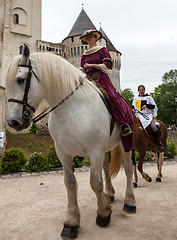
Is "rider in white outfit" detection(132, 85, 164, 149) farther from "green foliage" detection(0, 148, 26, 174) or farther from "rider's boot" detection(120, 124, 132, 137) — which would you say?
"green foliage" detection(0, 148, 26, 174)

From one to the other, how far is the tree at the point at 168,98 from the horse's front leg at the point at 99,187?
121ft

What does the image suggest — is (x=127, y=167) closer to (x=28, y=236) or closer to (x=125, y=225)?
(x=125, y=225)

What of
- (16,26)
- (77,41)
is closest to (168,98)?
(77,41)

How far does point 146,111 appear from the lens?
558cm

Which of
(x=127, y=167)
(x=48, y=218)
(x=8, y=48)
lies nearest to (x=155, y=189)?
(x=127, y=167)

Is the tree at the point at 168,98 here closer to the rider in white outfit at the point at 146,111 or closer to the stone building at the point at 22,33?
the stone building at the point at 22,33

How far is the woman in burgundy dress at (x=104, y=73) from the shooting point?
2893 mm

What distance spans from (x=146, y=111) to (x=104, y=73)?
2888mm

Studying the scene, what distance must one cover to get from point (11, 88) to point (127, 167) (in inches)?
93.5

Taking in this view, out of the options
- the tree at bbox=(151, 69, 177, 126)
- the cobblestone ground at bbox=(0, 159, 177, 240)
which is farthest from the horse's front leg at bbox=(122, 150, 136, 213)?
the tree at bbox=(151, 69, 177, 126)

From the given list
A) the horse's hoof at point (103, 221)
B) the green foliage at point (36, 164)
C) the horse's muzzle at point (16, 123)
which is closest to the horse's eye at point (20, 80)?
the horse's muzzle at point (16, 123)

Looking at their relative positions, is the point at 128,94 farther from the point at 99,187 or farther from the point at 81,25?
the point at 99,187

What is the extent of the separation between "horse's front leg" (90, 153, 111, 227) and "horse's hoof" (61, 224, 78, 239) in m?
0.37

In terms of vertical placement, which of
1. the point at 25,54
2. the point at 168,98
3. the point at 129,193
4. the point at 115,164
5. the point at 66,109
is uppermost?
the point at 168,98
